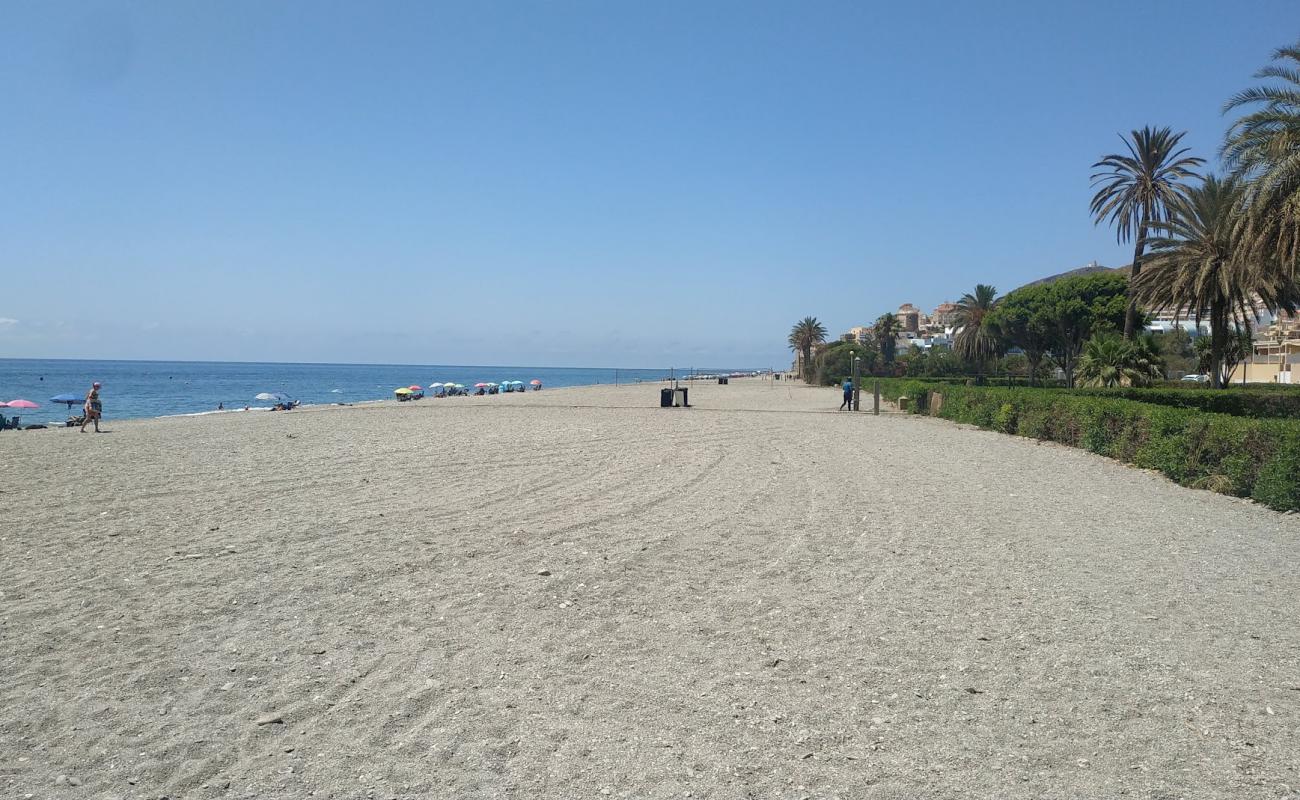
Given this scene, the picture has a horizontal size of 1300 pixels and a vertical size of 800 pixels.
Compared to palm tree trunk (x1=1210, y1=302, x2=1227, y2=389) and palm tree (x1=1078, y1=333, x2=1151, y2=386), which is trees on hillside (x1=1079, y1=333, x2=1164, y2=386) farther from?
palm tree trunk (x1=1210, y1=302, x2=1227, y2=389)

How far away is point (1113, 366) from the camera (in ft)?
94.5

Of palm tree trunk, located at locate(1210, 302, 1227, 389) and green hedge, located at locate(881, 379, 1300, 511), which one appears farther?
palm tree trunk, located at locate(1210, 302, 1227, 389)

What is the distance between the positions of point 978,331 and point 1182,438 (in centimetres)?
5268

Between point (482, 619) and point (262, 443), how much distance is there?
14321 mm

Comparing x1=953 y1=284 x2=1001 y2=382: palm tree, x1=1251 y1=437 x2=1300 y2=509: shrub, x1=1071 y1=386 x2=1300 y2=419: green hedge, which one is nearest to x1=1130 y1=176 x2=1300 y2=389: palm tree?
x1=1071 y1=386 x2=1300 y2=419: green hedge

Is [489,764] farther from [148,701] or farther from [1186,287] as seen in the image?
[1186,287]

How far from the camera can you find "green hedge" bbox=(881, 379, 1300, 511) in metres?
10.8

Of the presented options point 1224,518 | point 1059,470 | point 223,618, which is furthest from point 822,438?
point 223,618

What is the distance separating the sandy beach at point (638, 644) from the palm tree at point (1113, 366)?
19107 mm

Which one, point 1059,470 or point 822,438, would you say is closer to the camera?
point 1059,470

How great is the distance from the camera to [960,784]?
142 inches

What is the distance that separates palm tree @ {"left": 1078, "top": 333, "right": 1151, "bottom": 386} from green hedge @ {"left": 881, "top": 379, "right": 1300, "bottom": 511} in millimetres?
8258

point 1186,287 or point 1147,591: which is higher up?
point 1186,287

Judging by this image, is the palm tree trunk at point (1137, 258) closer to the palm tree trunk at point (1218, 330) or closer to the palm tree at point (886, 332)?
the palm tree trunk at point (1218, 330)
